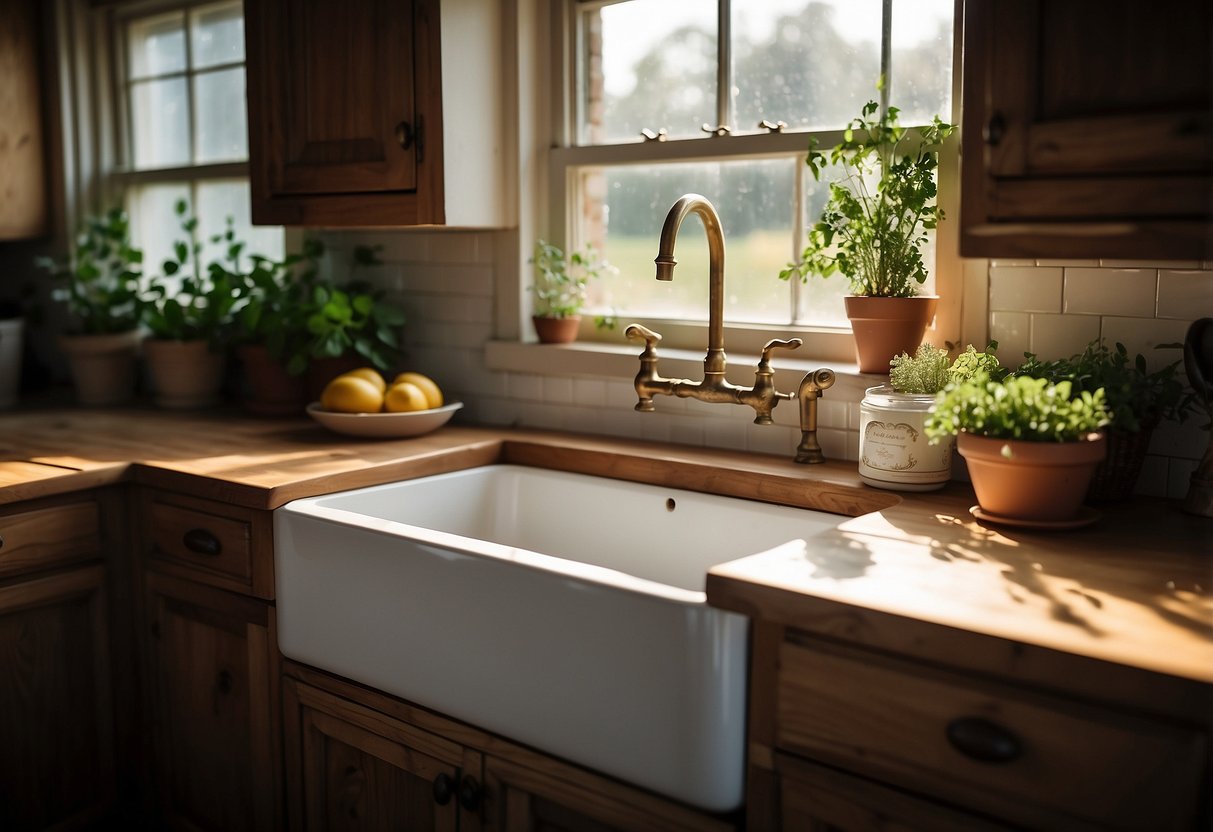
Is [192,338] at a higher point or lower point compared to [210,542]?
higher

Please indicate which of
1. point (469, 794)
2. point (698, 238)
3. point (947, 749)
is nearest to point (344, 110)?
point (698, 238)

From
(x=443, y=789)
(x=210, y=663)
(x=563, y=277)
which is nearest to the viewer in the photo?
(x=443, y=789)

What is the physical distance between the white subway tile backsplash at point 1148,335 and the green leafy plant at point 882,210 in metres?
0.32

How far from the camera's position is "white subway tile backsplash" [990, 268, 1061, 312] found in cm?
193

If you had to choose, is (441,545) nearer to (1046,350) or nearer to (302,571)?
(302,571)

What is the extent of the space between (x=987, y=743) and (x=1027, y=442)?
489 millimetres

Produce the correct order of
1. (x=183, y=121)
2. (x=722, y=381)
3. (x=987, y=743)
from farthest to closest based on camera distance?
1. (x=183, y=121)
2. (x=722, y=381)
3. (x=987, y=743)

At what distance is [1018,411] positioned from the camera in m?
1.59

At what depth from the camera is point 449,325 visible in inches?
112

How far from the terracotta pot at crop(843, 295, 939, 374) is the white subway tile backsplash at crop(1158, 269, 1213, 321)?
0.38 m

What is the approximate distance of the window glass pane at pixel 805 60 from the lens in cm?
218

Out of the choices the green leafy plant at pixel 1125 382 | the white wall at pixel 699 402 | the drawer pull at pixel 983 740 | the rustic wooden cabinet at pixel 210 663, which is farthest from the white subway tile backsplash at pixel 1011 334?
the rustic wooden cabinet at pixel 210 663

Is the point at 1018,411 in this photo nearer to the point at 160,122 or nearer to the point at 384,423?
the point at 384,423

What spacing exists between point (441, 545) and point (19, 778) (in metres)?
1.18
